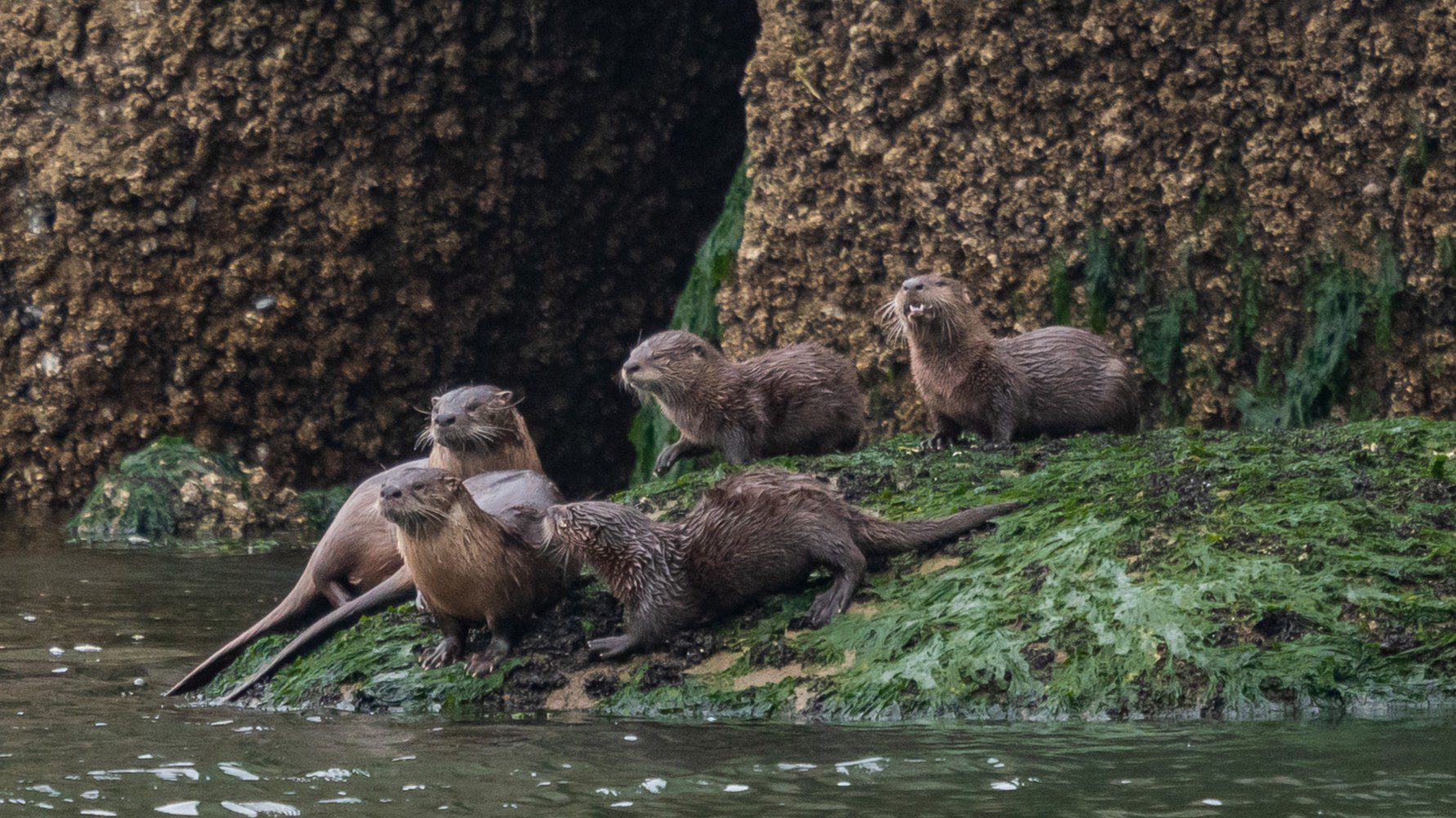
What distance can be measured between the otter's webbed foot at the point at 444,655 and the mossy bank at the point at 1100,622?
50 mm

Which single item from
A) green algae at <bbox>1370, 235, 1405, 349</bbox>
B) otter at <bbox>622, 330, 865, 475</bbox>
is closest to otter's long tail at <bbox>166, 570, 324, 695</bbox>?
otter at <bbox>622, 330, 865, 475</bbox>

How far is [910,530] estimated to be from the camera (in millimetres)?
5594

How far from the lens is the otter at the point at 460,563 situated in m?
5.44

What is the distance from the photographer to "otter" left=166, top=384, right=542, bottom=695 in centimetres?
614

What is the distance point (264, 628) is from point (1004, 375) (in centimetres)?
287

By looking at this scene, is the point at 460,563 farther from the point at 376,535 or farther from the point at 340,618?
the point at 376,535

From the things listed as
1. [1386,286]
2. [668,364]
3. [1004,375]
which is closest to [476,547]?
[668,364]

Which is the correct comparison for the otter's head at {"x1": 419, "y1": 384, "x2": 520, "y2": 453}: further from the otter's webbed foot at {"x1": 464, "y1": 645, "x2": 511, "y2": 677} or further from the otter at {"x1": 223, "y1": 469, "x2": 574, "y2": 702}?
the otter's webbed foot at {"x1": 464, "y1": 645, "x2": 511, "y2": 677}

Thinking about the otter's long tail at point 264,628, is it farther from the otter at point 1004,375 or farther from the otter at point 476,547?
the otter at point 1004,375

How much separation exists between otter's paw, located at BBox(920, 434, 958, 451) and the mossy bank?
84 cm

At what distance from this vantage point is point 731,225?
1023 cm

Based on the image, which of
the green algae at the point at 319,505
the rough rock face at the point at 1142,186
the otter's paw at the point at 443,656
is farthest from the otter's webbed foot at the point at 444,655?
the green algae at the point at 319,505

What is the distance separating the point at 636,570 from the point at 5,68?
7156mm

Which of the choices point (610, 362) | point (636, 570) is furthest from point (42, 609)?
point (610, 362)
